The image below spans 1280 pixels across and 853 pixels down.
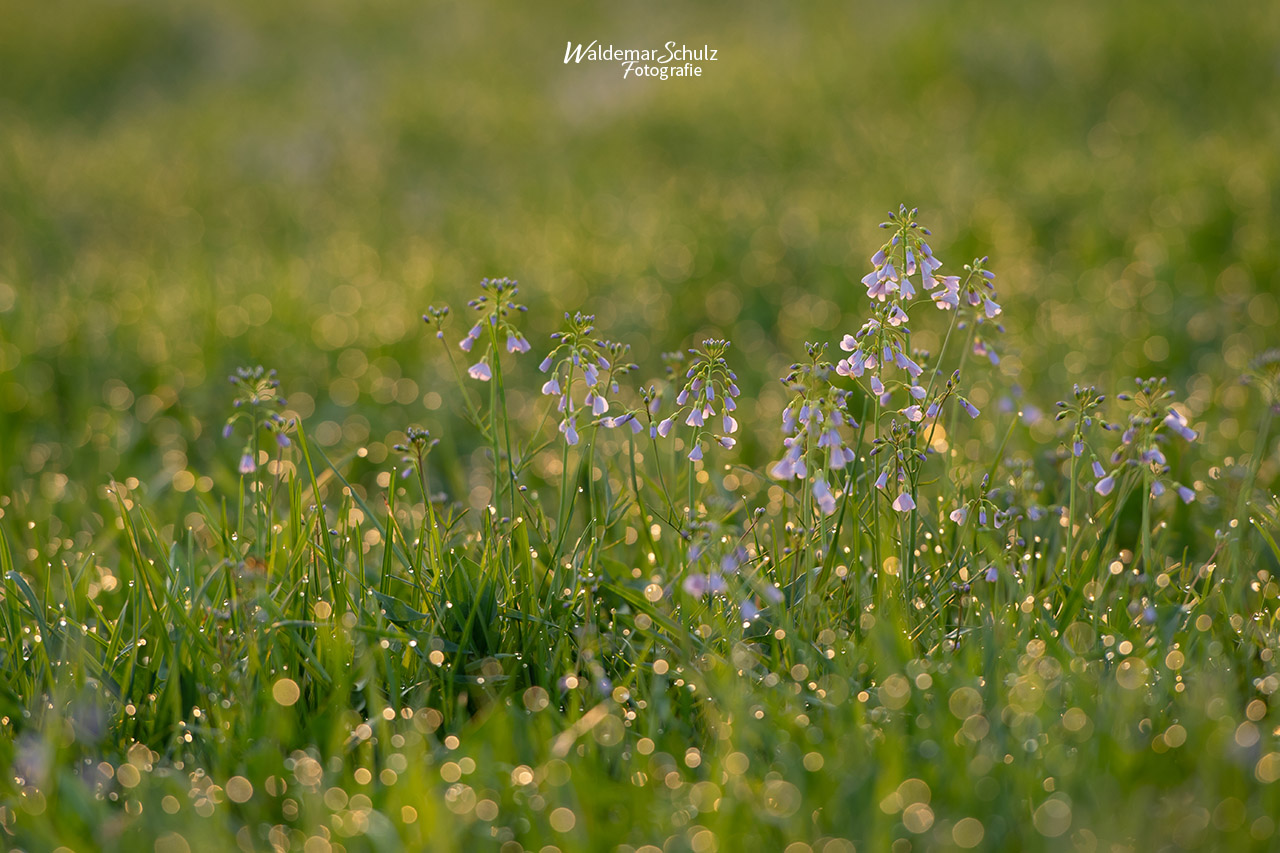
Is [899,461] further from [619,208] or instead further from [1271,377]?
[619,208]

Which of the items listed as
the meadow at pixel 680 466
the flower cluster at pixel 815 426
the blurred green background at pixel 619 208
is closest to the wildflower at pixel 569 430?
the meadow at pixel 680 466

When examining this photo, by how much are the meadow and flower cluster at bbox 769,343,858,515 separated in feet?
0.05

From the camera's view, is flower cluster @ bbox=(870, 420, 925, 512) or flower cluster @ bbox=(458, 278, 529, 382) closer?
flower cluster @ bbox=(870, 420, 925, 512)

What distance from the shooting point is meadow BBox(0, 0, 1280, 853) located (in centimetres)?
187

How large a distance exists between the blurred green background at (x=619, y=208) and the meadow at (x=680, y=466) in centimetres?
5

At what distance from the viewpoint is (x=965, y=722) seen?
191 centimetres

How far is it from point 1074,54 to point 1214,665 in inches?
357

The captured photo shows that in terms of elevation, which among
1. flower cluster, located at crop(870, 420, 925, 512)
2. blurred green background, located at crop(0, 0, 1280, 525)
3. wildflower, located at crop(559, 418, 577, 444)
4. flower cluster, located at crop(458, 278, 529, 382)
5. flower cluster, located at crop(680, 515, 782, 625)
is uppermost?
blurred green background, located at crop(0, 0, 1280, 525)

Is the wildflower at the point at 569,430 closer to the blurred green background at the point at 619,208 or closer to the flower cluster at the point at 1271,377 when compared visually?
the flower cluster at the point at 1271,377

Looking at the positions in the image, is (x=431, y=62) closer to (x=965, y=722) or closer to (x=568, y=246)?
(x=568, y=246)

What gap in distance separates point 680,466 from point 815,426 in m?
1.42

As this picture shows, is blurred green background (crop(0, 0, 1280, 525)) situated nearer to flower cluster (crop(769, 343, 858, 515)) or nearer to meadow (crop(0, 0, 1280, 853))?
meadow (crop(0, 0, 1280, 853))

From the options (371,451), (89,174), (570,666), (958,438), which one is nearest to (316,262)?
(371,451)

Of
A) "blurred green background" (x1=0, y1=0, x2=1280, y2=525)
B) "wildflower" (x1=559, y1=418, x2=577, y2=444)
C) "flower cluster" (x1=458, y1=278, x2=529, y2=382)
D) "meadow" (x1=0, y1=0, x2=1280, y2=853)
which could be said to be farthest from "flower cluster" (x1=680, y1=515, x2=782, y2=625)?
"blurred green background" (x1=0, y1=0, x2=1280, y2=525)
